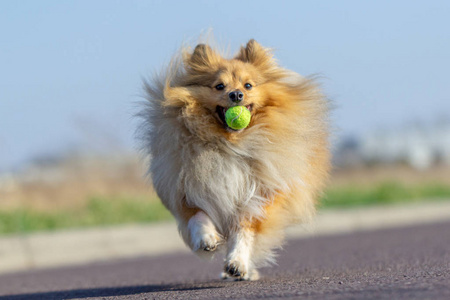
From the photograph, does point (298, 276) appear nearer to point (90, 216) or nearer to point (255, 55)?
point (255, 55)

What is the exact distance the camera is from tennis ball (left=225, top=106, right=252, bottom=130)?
6.13 m

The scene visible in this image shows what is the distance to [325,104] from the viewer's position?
22.8 ft

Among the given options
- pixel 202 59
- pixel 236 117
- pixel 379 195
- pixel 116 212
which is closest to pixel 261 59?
pixel 202 59

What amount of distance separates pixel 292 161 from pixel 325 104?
2.80 ft

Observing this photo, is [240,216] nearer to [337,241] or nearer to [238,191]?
[238,191]

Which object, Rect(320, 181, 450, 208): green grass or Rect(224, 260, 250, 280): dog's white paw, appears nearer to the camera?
Rect(224, 260, 250, 280): dog's white paw

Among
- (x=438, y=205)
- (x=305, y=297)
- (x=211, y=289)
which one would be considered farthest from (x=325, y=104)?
(x=438, y=205)

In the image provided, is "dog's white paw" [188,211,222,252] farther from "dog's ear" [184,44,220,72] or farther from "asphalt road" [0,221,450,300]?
"dog's ear" [184,44,220,72]

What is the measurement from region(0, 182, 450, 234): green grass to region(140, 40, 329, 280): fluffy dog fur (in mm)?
3169

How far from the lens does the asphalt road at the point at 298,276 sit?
4918 mm

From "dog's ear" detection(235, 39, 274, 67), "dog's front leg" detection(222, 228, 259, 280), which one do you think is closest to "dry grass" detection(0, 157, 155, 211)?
"dog's ear" detection(235, 39, 274, 67)

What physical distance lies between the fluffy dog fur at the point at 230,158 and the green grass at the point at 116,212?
3.17m

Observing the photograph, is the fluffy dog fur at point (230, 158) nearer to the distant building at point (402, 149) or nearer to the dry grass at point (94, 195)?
the dry grass at point (94, 195)

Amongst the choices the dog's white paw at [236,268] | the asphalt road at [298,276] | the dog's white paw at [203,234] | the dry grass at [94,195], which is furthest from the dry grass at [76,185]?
the dog's white paw at [236,268]
